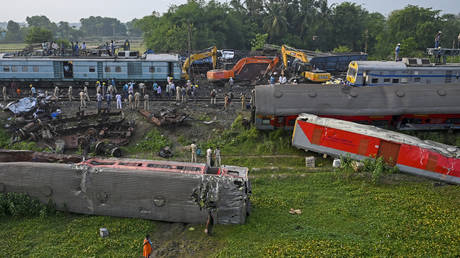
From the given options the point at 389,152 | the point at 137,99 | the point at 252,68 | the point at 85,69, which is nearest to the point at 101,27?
the point at 252,68

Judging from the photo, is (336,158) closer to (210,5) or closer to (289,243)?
(289,243)

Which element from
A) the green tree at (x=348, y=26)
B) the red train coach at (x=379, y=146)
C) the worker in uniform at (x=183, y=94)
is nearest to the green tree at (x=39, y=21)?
the green tree at (x=348, y=26)

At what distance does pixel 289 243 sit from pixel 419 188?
7.30 m

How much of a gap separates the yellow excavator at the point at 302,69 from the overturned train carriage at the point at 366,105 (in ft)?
40.2

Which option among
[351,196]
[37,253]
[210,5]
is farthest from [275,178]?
[210,5]

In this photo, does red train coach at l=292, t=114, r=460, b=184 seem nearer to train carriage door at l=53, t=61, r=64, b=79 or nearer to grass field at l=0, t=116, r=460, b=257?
grass field at l=0, t=116, r=460, b=257

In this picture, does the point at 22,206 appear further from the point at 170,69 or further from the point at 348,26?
the point at 348,26

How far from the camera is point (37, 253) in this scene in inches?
447

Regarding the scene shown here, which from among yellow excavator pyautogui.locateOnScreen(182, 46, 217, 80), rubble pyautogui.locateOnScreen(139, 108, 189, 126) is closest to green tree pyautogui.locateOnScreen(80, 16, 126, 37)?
yellow excavator pyautogui.locateOnScreen(182, 46, 217, 80)

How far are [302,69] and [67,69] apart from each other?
21032mm

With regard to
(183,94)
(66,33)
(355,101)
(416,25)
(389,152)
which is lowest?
(389,152)

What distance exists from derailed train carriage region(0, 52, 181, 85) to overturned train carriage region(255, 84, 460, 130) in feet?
41.4

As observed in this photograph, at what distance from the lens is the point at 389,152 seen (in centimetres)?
1722

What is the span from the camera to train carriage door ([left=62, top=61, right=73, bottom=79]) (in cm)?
3120
